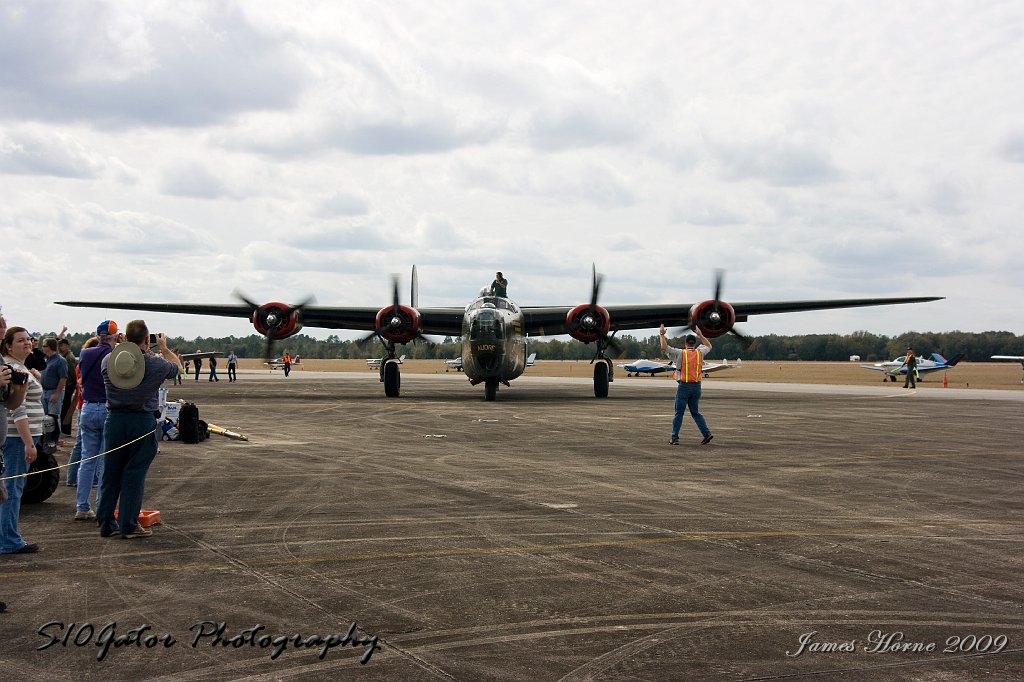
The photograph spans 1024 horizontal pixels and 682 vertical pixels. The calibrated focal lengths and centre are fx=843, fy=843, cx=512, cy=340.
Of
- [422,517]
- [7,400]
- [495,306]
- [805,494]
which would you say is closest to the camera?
[7,400]

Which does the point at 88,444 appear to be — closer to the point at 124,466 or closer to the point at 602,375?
the point at 124,466

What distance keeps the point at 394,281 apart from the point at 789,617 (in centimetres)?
2876

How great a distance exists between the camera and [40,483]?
1022 centimetres

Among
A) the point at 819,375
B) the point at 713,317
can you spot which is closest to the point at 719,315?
the point at 713,317

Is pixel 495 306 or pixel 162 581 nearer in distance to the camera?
pixel 162 581

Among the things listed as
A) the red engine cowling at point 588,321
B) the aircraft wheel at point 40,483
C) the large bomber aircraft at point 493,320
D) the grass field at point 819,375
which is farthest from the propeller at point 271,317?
the grass field at point 819,375

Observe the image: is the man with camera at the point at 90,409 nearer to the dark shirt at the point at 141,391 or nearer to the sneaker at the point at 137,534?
the dark shirt at the point at 141,391

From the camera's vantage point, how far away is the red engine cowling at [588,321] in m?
34.1

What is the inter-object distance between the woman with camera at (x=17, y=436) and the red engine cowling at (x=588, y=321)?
2689 cm

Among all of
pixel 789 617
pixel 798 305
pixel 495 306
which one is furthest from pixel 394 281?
pixel 789 617

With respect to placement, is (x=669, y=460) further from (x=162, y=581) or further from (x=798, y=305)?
(x=798, y=305)

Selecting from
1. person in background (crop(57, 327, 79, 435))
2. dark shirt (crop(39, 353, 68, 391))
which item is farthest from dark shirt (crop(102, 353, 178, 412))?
person in background (crop(57, 327, 79, 435))

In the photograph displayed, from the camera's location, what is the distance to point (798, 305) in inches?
1404

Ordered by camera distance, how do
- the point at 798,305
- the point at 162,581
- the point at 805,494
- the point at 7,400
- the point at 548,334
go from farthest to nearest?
the point at 548,334, the point at 798,305, the point at 805,494, the point at 7,400, the point at 162,581
